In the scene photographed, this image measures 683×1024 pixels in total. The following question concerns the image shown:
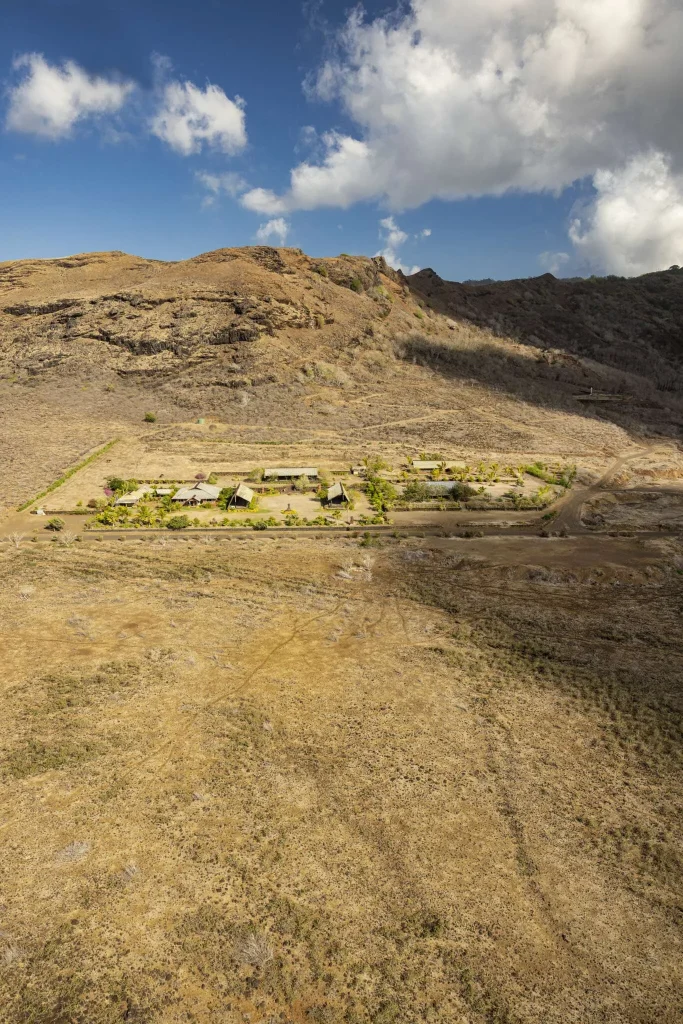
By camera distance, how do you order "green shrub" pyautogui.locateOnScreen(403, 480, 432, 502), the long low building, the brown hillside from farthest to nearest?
the brown hillside
the long low building
"green shrub" pyautogui.locateOnScreen(403, 480, 432, 502)

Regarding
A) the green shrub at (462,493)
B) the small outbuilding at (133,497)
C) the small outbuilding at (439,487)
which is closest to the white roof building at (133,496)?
the small outbuilding at (133,497)

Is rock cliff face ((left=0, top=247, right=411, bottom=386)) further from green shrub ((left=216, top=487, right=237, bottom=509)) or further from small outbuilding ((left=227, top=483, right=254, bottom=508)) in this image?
small outbuilding ((left=227, top=483, right=254, bottom=508))

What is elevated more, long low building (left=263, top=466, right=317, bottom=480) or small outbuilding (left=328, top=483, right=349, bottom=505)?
long low building (left=263, top=466, right=317, bottom=480)

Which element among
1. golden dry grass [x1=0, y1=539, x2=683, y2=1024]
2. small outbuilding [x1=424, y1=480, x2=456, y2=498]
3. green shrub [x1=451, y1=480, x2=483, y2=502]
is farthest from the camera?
small outbuilding [x1=424, y1=480, x2=456, y2=498]

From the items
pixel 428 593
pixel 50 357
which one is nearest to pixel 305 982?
pixel 428 593

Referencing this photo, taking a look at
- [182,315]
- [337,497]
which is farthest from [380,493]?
[182,315]

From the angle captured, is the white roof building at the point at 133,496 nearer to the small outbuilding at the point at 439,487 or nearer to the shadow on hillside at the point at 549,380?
the small outbuilding at the point at 439,487

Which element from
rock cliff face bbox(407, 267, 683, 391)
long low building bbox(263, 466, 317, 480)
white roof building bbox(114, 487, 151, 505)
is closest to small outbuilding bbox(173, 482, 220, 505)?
white roof building bbox(114, 487, 151, 505)

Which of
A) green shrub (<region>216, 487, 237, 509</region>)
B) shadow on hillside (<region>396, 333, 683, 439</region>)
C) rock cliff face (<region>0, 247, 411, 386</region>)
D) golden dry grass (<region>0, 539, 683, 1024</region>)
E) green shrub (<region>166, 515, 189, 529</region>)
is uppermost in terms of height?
rock cliff face (<region>0, 247, 411, 386</region>)

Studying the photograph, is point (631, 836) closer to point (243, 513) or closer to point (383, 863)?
point (383, 863)

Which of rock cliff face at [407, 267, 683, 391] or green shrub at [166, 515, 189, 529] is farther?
rock cliff face at [407, 267, 683, 391]
